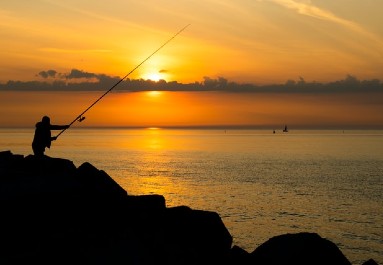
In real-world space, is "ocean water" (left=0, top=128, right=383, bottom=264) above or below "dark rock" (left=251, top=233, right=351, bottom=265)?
below

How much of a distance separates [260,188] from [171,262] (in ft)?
132

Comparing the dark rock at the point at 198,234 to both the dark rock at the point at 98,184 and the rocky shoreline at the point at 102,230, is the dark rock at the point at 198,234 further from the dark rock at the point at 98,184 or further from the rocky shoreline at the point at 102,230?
the dark rock at the point at 98,184

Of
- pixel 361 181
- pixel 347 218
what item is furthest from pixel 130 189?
pixel 361 181

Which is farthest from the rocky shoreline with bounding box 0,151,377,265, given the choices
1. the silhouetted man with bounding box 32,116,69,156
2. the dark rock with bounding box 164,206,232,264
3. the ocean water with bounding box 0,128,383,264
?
the ocean water with bounding box 0,128,383,264

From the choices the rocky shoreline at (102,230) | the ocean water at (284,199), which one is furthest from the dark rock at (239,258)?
the ocean water at (284,199)

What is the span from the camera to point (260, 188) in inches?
2010

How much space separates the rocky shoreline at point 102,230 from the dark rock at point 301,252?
0.02 meters

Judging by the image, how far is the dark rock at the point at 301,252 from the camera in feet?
39.8

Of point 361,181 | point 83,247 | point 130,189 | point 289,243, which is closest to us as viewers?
point 83,247

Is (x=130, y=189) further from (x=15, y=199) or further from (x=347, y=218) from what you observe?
(x=15, y=199)

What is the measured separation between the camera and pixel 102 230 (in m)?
11.5

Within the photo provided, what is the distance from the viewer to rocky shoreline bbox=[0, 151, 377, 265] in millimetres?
10914

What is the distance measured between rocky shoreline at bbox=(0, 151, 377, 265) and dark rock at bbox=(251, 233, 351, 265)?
0.9 inches

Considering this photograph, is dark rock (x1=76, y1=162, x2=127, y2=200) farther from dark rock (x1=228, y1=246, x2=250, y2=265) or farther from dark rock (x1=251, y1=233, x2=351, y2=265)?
dark rock (x1=251, y1=233, x2=351, y2=265)
